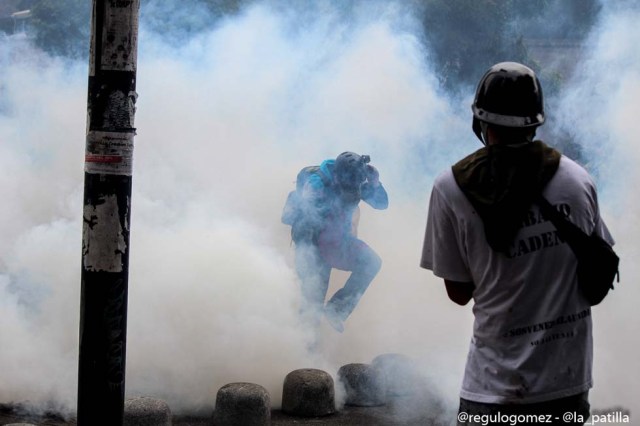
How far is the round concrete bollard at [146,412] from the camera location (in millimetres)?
5512

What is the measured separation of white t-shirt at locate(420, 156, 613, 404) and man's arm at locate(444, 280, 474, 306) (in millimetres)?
57

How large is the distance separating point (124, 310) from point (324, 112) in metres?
7.95

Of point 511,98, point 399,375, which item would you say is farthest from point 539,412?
point 399,375

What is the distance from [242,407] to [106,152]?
2.60m

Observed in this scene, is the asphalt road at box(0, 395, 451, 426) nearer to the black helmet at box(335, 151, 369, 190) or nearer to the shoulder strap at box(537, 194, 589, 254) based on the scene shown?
the black helmet at box(335, 151, 369, 190)

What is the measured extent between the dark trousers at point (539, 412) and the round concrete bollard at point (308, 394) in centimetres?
379

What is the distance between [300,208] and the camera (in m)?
7.91

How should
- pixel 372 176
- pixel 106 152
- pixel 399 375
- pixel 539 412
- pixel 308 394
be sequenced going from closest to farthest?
pixel 539 412, pixel 106 152, pixel 308 394, pixel 399 375, pixel 372 176

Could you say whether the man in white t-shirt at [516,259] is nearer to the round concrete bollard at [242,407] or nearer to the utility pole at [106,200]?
the utility pole at [106,200]

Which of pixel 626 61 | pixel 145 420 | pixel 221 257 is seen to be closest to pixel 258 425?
pixel 145 420

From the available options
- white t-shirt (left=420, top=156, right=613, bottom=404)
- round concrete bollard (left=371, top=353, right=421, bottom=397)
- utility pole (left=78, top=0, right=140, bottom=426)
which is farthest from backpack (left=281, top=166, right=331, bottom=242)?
white t-shirt (left=420, top=156, right=613, bottom=404)

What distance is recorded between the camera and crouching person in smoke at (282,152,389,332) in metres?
7.87

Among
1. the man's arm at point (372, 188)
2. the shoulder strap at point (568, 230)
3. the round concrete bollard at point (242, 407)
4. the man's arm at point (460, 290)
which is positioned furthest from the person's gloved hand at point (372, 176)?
the shoulder strap at point (568, 230)

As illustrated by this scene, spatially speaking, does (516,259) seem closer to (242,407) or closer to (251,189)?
(242,407)
